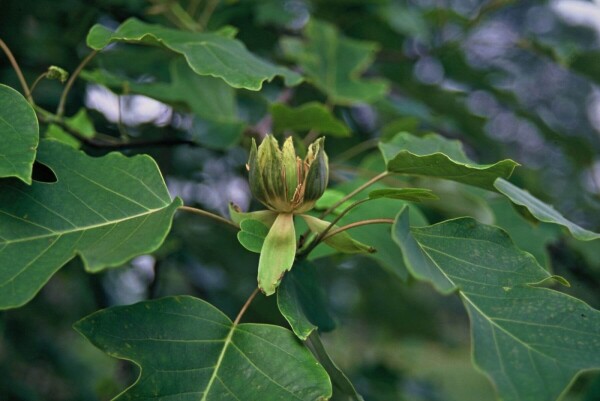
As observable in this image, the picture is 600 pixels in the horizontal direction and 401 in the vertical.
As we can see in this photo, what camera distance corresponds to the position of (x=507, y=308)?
689mm

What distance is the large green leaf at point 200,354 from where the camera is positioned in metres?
0.70

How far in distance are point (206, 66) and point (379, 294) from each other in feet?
5.91

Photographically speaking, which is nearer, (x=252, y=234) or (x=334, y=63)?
(x=252, y=234)

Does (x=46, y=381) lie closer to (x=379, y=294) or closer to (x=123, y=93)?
(x=379, y=294)

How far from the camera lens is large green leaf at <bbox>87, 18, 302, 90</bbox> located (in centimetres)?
86

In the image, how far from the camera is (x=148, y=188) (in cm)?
79

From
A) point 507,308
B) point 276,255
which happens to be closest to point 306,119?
point 276,255

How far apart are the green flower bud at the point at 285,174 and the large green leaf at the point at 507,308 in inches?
4.7

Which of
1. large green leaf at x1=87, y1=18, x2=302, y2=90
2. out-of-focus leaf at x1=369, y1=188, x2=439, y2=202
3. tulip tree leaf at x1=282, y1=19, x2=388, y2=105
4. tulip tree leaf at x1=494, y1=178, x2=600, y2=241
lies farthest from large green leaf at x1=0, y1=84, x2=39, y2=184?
tulip tree leaf at x1=282, y1=19, x2=388, y2=105

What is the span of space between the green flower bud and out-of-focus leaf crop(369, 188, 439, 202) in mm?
67

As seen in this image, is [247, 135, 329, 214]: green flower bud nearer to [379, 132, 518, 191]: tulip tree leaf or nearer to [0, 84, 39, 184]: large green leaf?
[379, 132, 518, 191]: tulip tree leaf

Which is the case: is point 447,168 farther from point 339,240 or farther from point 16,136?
point 16,136

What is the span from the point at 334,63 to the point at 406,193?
0.80m

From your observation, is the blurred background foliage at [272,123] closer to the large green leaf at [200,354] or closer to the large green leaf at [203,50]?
the large green leaf at [203,50]
